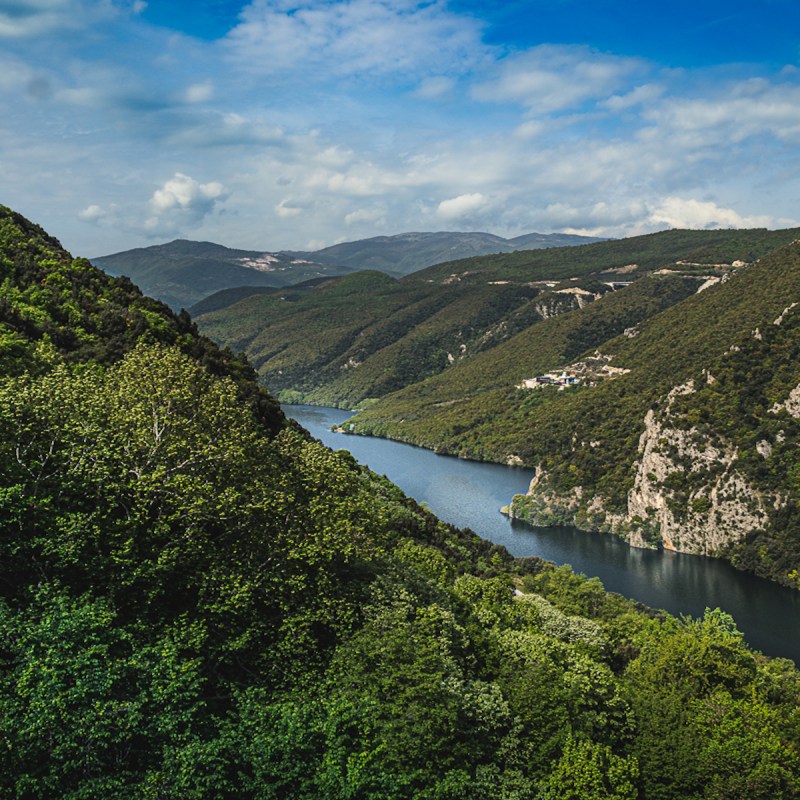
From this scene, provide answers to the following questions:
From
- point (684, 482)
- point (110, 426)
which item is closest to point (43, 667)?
point (110, 426)

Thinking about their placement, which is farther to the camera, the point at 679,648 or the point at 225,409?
the point at 679,648

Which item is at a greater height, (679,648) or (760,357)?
(760,357)

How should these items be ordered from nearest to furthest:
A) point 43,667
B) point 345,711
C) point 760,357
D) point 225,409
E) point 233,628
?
1. point 43,667
2. point 345,711
3. point 233,628
4. point 225,409
5. point 760,357

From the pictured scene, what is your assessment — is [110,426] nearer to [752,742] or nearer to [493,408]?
[752,742]

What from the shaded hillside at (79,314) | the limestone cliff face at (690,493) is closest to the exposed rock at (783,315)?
the limestone cliff face at (690,493)

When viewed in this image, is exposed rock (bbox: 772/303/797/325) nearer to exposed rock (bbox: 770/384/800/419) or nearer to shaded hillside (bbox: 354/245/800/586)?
shaded hillside (bbox: 354/245/800/586)

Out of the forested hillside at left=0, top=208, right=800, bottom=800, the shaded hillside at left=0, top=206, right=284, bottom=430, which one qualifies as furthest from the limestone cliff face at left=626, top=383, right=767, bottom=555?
the forested hillside at left=0, top=208, right=800, bottom=800

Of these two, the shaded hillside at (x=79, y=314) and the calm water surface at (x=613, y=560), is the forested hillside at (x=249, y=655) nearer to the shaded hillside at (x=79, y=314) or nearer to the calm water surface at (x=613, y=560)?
the shaded hillside at (x=79, y=314)

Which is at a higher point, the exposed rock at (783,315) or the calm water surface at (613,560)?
the exposed rock at (783,315)
